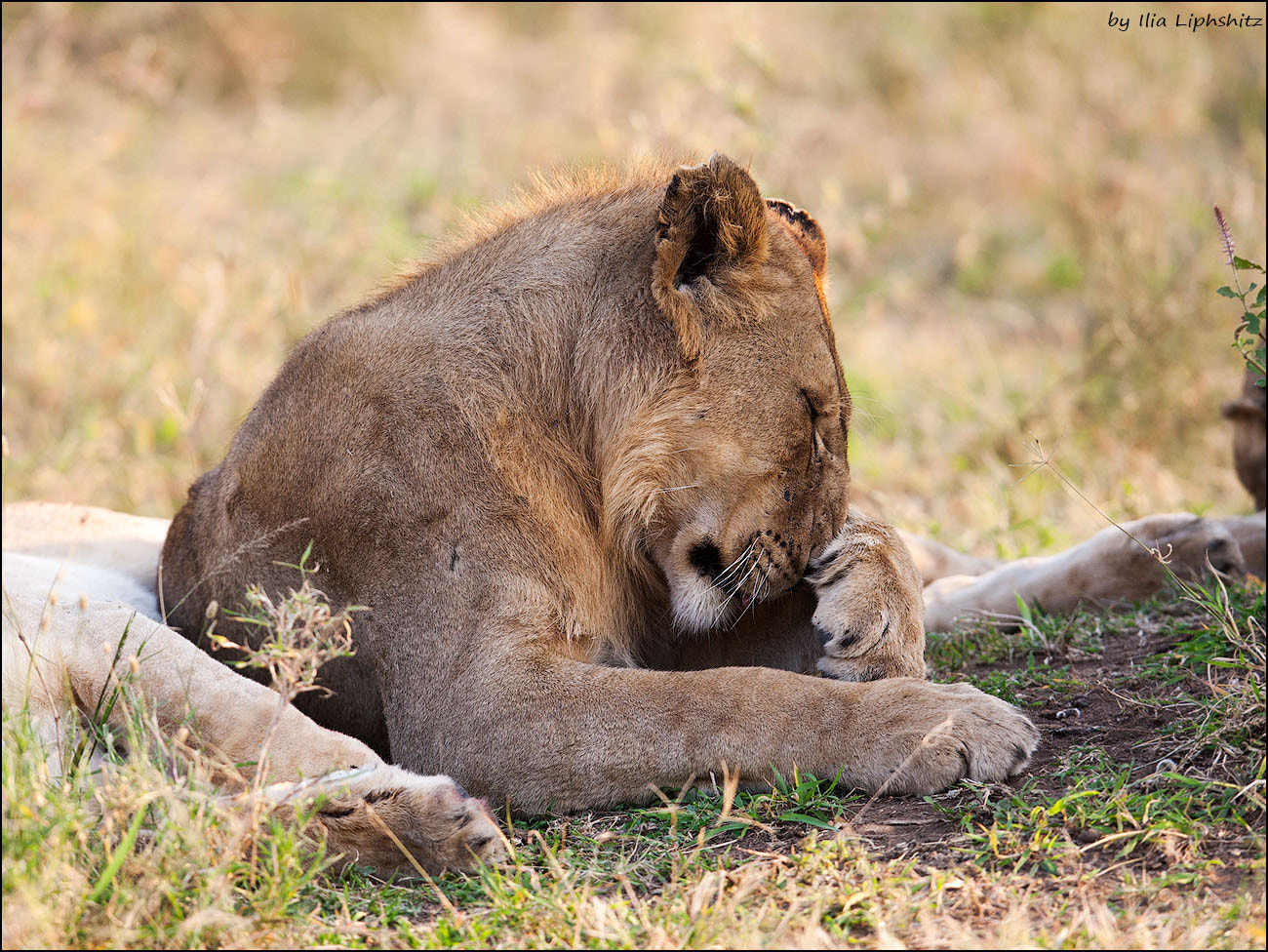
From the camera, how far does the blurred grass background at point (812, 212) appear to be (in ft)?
20.3

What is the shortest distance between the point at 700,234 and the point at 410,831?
152 cm

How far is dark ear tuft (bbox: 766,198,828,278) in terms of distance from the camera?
3.48m

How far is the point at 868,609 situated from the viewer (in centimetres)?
309

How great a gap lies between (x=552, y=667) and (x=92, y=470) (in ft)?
13.8

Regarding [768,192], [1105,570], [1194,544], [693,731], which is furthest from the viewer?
[768,192]

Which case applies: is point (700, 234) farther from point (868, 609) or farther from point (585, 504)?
point (868, 609)

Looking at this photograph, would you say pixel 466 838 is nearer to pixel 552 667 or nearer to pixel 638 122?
pixel 552 667

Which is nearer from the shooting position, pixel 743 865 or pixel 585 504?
pixel 743 865

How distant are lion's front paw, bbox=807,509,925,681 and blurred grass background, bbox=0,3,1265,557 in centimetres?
139

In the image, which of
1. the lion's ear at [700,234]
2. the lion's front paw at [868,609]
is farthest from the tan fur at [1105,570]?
the lion's ear at [700,234]

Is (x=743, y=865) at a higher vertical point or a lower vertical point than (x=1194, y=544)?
lower

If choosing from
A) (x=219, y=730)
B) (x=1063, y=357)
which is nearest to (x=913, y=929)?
(x=219, y=730)

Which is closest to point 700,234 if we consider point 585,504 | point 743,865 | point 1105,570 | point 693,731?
point 585,504

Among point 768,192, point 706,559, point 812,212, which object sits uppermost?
point 768,192
